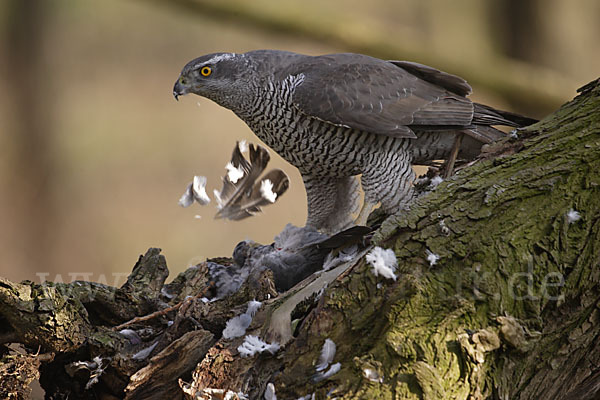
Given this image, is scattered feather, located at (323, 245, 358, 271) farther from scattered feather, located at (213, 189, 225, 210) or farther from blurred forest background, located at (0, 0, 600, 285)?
blurred forest background, located at (0, 0, 600, 285)

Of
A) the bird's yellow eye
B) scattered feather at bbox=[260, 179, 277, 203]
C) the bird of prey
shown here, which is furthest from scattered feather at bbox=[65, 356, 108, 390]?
the bird's yellow eye

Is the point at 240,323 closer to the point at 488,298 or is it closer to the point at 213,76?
the point at 488,298

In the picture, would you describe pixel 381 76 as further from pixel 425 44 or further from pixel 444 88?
pixel 425 44

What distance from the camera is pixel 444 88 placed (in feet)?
10.8

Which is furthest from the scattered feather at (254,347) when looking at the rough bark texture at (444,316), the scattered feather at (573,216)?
the scattered feather at (573,216)

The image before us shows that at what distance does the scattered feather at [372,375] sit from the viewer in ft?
5.58

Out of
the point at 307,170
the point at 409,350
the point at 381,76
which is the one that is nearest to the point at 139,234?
the point at 307,170

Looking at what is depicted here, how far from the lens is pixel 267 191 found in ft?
11.8

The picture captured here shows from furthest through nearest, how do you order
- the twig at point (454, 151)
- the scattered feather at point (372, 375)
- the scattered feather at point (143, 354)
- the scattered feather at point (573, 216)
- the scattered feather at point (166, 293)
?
the twig at point (454, 151), the scattered feather at point (166, 293), the scattered feather at point (143, 354), the scattered feather at point (573, 216), the scattered feather at point (372, 375)

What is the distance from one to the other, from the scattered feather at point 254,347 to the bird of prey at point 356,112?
1240 mm

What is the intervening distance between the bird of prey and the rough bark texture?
877 millimetres

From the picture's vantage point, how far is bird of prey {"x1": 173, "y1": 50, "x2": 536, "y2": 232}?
9.93ft

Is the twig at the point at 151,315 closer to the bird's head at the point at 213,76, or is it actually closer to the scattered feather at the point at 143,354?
the scattered feather at the point at 143,354

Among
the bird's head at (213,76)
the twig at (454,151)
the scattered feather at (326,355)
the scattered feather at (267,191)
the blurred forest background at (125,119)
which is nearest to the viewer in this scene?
the scattered feather at (326,355)
